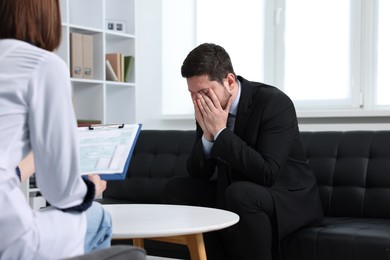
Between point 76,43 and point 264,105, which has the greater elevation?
point 76,43

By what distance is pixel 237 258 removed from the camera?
2.60 m

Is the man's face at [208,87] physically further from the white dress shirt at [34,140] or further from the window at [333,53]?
Answer: the white dress shirt at [34,140]

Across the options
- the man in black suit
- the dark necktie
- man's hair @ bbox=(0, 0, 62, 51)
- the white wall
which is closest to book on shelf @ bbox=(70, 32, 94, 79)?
the white wall

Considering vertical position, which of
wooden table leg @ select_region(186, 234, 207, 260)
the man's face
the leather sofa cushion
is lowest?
the leather sofa cushion

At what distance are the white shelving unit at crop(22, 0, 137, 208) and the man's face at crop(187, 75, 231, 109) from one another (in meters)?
1.61

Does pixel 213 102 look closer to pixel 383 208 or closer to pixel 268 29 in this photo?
pixel 383 208

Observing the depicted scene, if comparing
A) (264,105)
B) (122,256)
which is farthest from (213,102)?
(122,256)

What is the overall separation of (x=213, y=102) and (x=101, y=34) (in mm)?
1875

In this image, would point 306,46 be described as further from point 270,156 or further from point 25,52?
point 25,52

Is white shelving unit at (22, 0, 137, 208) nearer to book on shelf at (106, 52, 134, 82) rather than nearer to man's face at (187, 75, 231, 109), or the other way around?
book on shelf at (106, 52, 134, 82)

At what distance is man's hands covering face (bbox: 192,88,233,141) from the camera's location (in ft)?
8.55

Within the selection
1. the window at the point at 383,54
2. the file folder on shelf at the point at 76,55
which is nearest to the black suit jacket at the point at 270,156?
the window at the point at 383,54

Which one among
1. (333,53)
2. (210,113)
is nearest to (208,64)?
(210,113)

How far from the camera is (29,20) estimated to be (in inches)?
50.1
